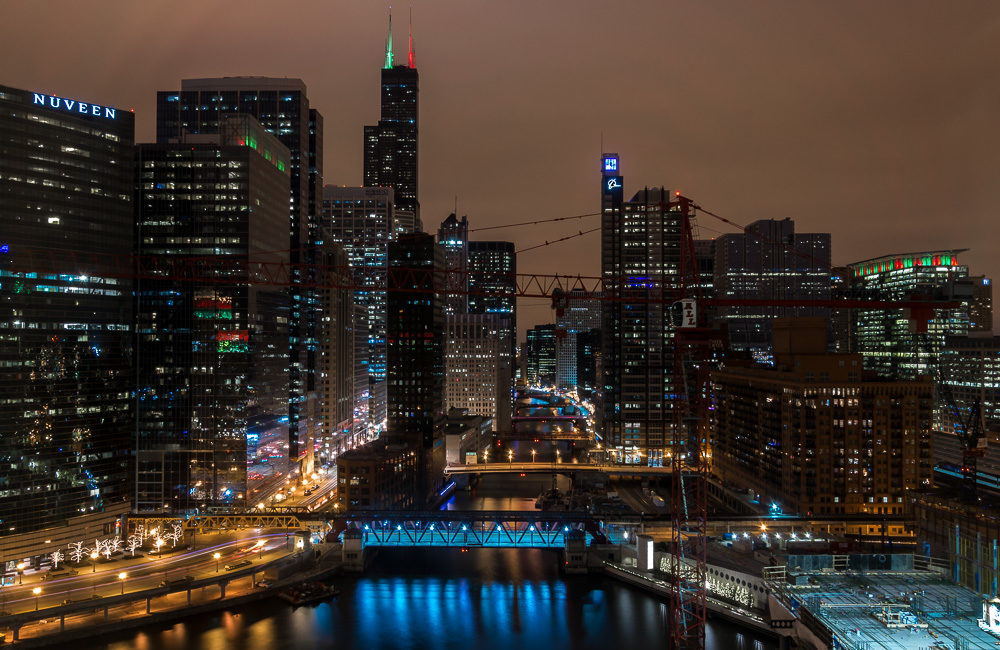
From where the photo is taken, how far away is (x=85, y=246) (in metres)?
56.2

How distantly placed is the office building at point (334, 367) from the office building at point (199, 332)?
27.3 m

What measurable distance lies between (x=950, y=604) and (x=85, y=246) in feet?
206

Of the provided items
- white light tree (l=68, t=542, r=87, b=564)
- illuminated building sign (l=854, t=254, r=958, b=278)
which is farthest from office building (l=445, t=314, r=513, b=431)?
white light tree (l=68, t=542, r=87, b=564)

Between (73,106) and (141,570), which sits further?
(73,106)

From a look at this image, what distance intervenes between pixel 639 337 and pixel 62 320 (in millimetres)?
70910

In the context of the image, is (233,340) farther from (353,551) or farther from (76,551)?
(353,551)

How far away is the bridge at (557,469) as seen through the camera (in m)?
87.1

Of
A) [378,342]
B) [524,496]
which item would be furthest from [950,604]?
[378,342]

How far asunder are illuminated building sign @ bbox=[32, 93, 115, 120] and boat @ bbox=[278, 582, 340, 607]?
41.4 metres

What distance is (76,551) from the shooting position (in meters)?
50.1

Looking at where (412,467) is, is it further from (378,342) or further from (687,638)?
(378,342)

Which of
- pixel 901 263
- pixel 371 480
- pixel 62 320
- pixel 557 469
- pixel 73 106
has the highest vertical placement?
pixel 73 106

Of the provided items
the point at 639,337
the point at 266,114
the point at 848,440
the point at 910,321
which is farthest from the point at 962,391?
the point at 266,114

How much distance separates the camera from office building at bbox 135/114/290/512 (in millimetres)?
63031
